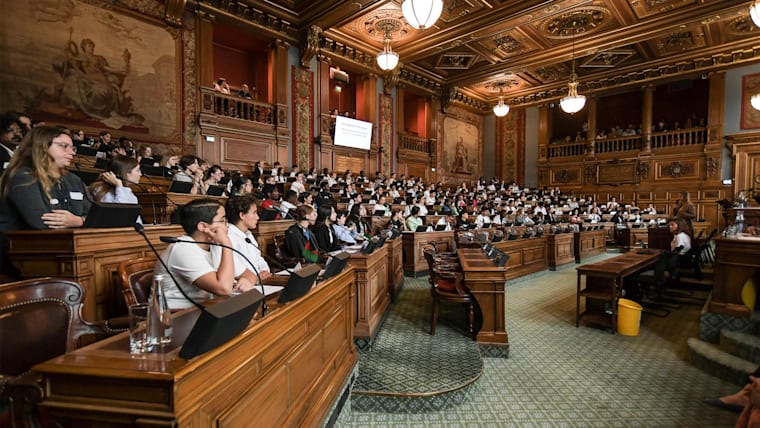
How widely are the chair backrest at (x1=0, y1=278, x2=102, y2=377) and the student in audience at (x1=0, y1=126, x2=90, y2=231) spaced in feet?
3.12

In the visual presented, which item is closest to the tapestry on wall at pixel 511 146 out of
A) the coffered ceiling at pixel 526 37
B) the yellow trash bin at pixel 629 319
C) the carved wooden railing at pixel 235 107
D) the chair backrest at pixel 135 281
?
the coffered ceiling at pixel 526 37

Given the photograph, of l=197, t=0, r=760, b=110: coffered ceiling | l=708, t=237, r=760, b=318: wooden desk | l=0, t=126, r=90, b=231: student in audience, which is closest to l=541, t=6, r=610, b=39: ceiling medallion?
l=197, t=0, r=760, b=110: coffered ceiling

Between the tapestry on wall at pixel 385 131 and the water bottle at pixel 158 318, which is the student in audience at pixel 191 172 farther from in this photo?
the tapestry on wall at pixel 385 131

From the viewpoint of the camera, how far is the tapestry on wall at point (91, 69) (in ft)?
21.4

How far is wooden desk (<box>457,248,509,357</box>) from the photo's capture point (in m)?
3.38

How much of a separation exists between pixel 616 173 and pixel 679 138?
7.31 ft

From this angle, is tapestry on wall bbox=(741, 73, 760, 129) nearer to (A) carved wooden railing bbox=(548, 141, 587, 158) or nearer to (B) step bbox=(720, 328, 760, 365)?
(A) carved wooden railing bbox=(548, 141, 587, 158)

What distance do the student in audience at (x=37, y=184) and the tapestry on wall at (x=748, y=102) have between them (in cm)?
1689

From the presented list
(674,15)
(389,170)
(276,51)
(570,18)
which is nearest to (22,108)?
(276,51)

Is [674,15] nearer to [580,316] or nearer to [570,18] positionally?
[570,18]

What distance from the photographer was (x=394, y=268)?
5.16 meters

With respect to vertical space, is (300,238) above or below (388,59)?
below

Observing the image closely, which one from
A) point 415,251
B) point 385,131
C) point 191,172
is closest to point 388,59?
point 415,251

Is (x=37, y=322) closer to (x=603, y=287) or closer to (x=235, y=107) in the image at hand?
(x=603, y=287)
